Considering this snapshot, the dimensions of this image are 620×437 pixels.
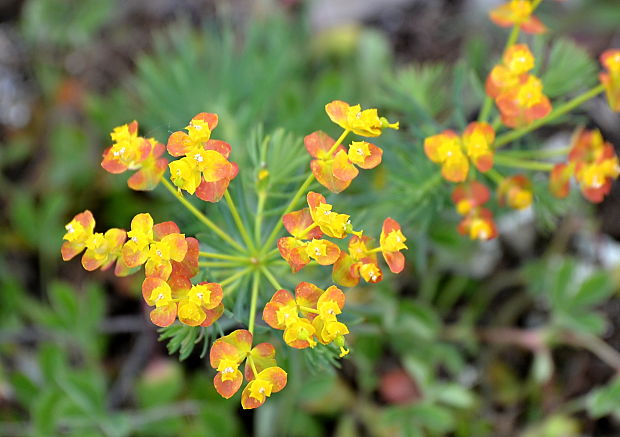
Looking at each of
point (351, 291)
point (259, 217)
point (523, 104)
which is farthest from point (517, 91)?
point (351, 291)

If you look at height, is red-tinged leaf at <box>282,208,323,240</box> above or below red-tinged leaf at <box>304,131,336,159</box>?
below

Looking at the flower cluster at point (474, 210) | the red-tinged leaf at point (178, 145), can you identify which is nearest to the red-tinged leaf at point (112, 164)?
the red-tinged leaf at point (178, 145)

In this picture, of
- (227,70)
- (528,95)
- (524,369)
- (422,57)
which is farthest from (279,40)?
(524,369)

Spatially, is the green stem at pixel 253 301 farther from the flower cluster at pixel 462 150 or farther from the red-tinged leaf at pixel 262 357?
the flower cluster at pixel 462 150

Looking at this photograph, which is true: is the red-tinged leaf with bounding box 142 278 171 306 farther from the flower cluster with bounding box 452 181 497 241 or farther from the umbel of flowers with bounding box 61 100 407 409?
the flower cluster with bounding box 452 181 497 241

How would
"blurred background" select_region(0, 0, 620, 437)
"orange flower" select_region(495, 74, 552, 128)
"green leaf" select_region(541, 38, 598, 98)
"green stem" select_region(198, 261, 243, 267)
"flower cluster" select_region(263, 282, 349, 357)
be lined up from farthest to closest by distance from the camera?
"blurred background" select_region(0, 0, 620, 437) < "green leaf" select_region(541, 38, 598, 98) < "orange flower" select_region(495, 74, 552, 128) < "green stem" select_region(198, 261, 243, 267) < "flower cluster" select_region(263, 282, 349, 357)

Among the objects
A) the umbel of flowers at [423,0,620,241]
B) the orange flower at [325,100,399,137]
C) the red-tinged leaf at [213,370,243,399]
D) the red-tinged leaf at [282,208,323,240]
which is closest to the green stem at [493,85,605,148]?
the umbel of flowers at [423,0,620,241]
